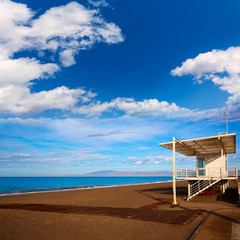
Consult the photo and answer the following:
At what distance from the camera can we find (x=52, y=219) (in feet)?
38.7

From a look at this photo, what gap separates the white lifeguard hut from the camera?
715 inches

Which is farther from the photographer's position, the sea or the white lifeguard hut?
the sea

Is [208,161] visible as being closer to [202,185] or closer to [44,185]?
[202,185]

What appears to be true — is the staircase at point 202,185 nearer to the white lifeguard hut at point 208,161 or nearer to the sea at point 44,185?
the white lifeguard hut at point 208,161

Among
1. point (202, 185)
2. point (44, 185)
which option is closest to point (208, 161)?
point (202, 185)

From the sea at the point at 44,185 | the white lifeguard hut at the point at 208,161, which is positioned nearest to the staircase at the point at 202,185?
the white lifeguard hut at the point at 208,161

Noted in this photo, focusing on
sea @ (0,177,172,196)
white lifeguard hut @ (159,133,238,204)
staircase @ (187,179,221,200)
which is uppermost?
white lifeguard hut @ (159,133,238,204)

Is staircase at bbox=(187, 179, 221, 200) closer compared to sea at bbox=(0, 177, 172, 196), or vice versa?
staircase at bbox=(187, 179, 221, 200)

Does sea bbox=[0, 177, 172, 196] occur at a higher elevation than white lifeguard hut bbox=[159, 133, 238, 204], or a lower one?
lower

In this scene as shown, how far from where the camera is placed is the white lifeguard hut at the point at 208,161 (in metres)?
18.2

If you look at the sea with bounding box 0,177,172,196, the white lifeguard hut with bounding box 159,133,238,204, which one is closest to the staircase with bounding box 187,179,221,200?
the white lifeguard hut with bounding box 159,133,238,204

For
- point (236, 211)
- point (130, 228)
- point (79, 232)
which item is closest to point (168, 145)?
point (236, 211)

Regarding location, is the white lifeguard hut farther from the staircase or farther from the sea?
the sea

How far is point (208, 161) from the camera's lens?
896 inches
